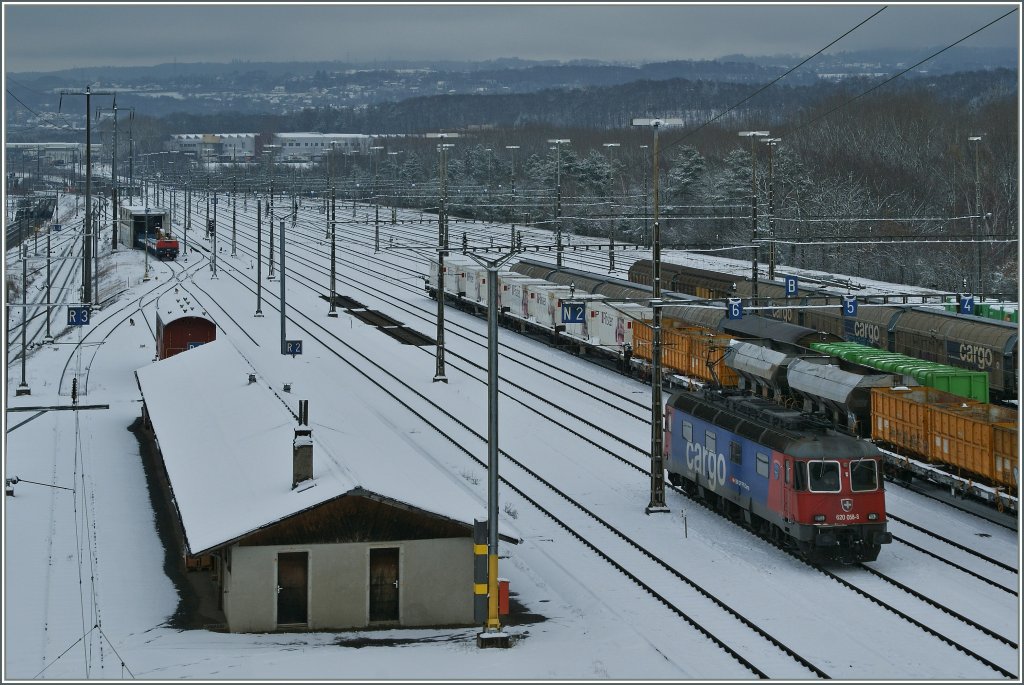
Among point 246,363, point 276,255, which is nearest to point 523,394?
point 246,363

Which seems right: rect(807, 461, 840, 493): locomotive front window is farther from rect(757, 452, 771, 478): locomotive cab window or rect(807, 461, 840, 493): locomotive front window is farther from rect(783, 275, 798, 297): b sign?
rect(783, 275, 798, 297): b sign

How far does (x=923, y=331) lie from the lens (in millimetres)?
50938

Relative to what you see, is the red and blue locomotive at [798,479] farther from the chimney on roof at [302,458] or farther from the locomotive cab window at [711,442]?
the chimney on roof at [302,458]

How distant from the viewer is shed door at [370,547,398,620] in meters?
26.6

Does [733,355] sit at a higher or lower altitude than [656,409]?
higher

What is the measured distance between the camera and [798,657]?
24.6 m

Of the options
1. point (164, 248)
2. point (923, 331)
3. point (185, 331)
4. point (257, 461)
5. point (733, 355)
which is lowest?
point (257, 461)

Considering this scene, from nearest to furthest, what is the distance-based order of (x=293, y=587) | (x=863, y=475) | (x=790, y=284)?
(x=293, y=587), (x=863, y=475), (x=790, y=284)

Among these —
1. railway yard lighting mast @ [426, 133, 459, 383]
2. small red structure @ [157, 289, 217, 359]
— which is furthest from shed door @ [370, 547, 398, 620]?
small red structure @ [157, 289, 217, 359]

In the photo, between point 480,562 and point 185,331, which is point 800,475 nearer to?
point 480,562

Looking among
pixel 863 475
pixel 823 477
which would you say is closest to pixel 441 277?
pixel 823 477

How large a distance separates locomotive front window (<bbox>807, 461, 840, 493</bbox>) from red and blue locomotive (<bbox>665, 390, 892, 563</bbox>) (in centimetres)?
2

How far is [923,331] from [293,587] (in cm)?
3102

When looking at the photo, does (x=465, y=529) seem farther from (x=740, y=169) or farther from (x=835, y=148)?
(x=835, y=148)
